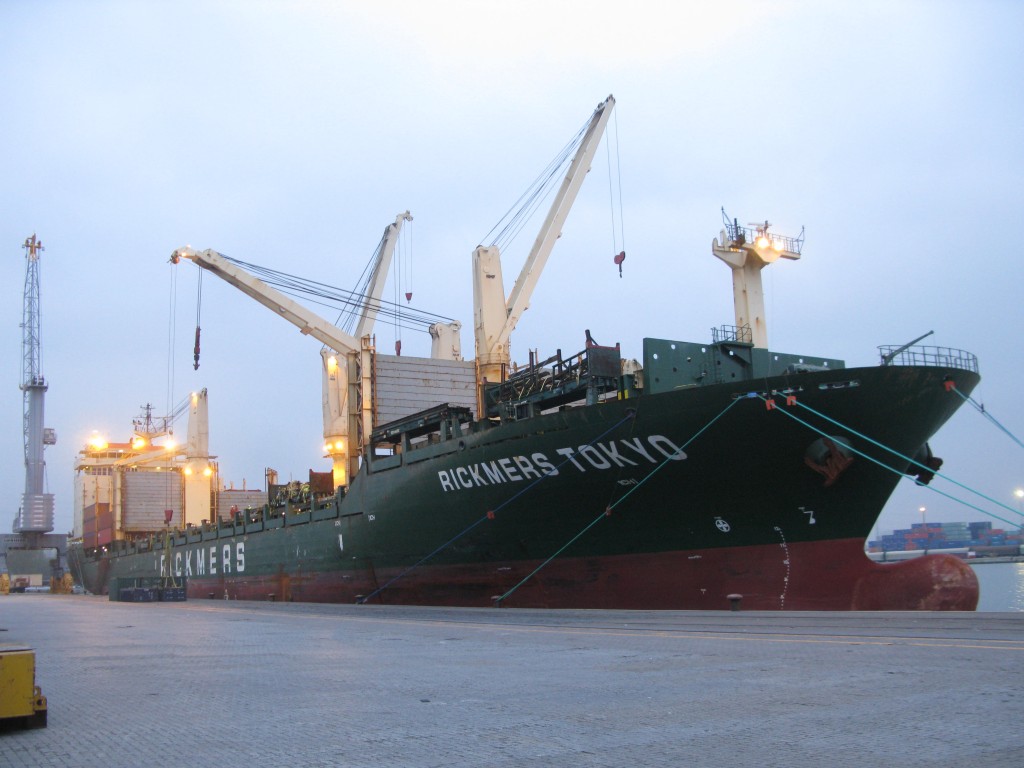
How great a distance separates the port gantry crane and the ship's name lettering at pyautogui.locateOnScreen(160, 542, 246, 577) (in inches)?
259

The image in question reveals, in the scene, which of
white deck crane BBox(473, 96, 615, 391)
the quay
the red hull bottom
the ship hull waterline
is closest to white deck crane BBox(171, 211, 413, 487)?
white deck crane BBox(473, 96, 615, 391)

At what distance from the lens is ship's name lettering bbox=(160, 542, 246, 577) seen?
126ft

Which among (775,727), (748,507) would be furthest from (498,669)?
(748,507)

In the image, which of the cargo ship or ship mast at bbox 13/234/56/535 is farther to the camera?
ship mast at bbox 13/234/56/535

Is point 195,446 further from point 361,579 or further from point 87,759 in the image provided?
point 87,759

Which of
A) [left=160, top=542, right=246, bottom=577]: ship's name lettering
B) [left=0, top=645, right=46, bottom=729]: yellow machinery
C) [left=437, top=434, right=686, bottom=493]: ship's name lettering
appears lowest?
[left=160, top=542, right=246, bottom=577]: ship's name lettering

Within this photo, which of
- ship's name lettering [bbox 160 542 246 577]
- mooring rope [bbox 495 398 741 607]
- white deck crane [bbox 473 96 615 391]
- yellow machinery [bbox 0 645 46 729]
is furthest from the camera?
ship's name lettering [bbox 160 542 246 577]

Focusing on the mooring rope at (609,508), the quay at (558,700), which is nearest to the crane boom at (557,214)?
the mooring rope at (609,508)

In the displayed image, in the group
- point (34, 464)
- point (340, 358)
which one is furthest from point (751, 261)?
point (34, 464)

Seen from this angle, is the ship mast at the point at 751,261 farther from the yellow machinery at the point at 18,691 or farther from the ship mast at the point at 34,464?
the ship mast at the point at 34,464

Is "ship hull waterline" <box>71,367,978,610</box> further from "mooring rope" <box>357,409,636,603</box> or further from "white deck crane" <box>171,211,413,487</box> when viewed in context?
"white deck crane" <box>171,211,413,487</box>

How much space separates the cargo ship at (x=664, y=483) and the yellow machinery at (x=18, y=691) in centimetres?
1334

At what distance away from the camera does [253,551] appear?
36.7 metres

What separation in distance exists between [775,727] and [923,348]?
1594cm
